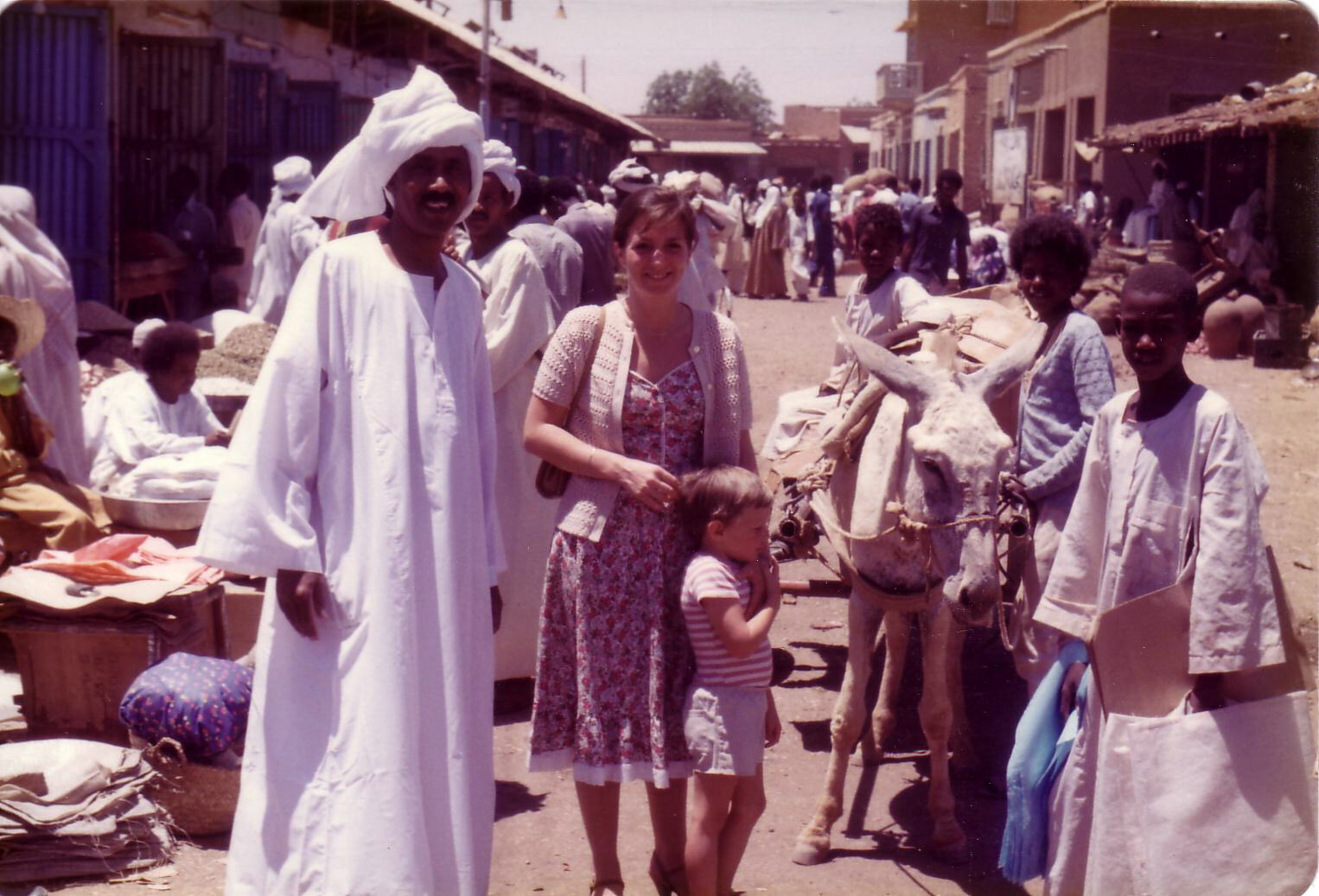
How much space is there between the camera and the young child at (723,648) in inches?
143

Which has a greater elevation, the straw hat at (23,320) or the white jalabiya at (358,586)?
the straw hat at (23,320)

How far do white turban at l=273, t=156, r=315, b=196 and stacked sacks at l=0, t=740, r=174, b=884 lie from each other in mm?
7563

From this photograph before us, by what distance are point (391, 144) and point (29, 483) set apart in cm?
318

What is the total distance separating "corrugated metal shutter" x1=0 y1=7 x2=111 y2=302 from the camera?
33.1 ft

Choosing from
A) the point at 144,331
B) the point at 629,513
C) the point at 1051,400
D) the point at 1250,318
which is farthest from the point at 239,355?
the point at 1250,318

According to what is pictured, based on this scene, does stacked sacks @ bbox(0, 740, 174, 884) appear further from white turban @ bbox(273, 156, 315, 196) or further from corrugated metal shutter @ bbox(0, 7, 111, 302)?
white turban @ bbox(273, 156, 315, 196)

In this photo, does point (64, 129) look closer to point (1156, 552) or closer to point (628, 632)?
point (628, 632)

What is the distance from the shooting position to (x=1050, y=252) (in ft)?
15.8

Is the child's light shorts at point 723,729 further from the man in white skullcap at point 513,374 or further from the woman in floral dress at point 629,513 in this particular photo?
the man in white skullcap at point 513,374

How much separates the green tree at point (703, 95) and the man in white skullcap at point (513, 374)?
89.8 meters

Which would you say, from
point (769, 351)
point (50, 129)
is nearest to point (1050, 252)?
point (50, 129)

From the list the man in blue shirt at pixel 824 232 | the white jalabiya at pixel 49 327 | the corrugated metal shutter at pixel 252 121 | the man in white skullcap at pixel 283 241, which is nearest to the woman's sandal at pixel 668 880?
the white jalabiya at pixel 49 327

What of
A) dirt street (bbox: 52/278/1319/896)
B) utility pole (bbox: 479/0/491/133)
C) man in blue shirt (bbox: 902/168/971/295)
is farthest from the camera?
utility pole (bbox: 479/0/491/133)

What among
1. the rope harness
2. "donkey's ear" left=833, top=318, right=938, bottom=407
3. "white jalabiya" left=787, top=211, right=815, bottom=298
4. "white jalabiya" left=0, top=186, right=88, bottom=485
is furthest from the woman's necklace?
"white jalabiya" left=787, top=211, right=815, bottom=298
